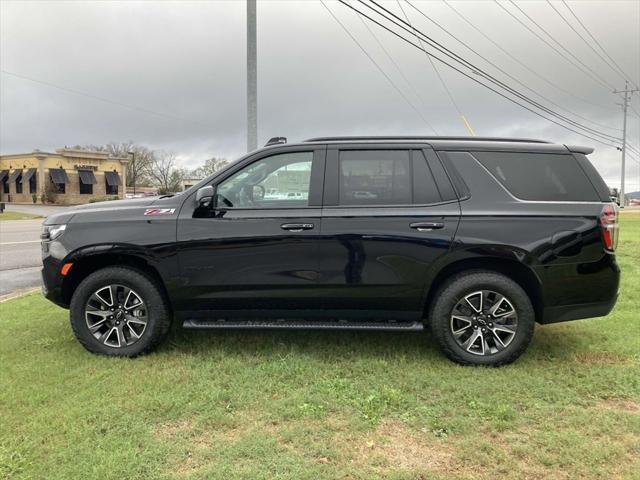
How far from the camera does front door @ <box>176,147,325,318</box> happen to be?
4.25 meters

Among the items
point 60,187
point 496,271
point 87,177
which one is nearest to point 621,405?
point 496,271

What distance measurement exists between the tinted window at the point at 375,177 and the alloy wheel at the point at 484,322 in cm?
99

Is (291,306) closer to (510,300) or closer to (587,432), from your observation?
(510,300)

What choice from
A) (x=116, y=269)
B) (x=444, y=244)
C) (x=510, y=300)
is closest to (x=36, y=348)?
(x=116, y=269)

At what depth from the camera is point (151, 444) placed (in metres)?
2.99

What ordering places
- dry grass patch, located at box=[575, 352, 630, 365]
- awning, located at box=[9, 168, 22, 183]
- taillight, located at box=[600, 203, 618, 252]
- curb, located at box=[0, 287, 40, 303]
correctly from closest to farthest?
taillight, located at box=[600, 203, 618, 252] < dry grass patch, located at box=[575, 352, 630, 365] < curb, located at box=[0, 287, 40, 303] < awning, located at box=[9, 168, 22, 183]

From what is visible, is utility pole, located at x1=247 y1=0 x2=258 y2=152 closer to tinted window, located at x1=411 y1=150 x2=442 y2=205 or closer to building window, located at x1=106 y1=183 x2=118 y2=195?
tinted window, located at x1=411 y1=150 x2=442 y2=205

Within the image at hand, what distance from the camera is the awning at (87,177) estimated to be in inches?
2020

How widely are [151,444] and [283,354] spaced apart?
167 cm

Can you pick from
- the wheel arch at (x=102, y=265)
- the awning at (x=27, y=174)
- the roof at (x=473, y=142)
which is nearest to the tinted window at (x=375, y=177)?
the roof at (x=473, y=142)

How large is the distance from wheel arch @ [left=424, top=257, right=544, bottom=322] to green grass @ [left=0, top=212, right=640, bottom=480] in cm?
55

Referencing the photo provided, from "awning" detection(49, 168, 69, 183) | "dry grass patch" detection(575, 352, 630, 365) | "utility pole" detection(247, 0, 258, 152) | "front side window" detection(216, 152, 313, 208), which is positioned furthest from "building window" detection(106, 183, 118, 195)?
"dry grass patch" detection(575, 352, 630, 365)

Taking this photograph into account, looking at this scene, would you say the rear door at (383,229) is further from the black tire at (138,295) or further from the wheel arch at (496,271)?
the black tire at (138,295)

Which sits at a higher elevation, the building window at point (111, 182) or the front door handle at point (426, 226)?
the building window at point (111, 182)
